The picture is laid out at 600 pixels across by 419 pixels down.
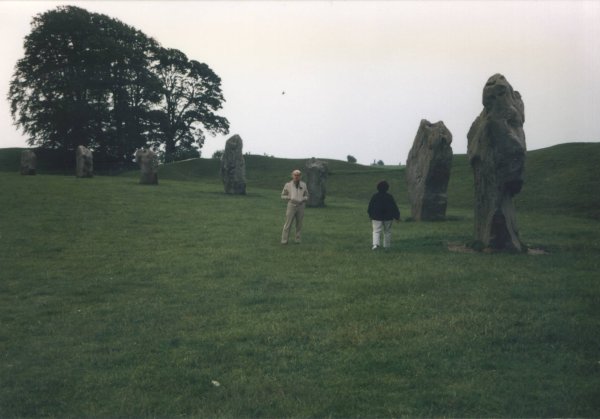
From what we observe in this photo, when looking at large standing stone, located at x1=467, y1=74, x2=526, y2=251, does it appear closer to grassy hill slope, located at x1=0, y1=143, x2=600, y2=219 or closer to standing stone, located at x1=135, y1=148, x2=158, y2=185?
grassy hill slope, located at x1=0, y1=143, x2=600, y2=219

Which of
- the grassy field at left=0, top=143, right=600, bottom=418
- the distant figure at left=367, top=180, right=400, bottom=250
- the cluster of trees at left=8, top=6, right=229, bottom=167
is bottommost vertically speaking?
the grassy field at left=0, top=143, right=600, bottom=418

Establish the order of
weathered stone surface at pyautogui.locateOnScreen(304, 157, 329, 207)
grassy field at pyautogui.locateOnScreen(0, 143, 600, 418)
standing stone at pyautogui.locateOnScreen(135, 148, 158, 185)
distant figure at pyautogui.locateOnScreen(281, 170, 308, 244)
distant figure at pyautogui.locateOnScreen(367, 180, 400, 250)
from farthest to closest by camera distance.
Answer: standing stone at pyautogui.locateOnScreen(135, 148, 158, 185) → weathered stone surface at pyautogui.locateOnScreen(304, 157, 329, 207) → distant figure at pyautogui.locateOnScreen(281, 170, 308, 244) → distant figure at pyautogui.locateOnScreen(367, 180, 400, 250) → grassy field at pyautogui.locateOnScreen(0, 143, 600, 418)

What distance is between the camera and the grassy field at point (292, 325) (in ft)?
23.5

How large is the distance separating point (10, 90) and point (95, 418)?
60445 mm

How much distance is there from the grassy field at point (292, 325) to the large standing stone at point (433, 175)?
4.12 meters

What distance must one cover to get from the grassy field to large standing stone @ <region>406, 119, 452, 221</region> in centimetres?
412

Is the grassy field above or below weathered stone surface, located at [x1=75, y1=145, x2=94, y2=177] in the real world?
below

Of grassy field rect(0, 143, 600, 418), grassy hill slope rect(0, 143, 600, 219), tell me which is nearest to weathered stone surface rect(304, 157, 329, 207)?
grassy hill slope rect(0, 143, 600, 219)

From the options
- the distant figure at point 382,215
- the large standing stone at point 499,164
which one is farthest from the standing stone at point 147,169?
the large standing stone at point 499,164

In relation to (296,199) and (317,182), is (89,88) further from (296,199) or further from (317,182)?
(296,199)

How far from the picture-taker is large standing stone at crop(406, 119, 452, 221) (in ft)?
82.2

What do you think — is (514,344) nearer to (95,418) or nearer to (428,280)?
(428,280)

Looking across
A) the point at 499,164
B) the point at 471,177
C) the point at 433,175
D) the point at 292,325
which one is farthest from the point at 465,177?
the point at 292,325

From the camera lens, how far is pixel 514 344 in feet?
28.4
